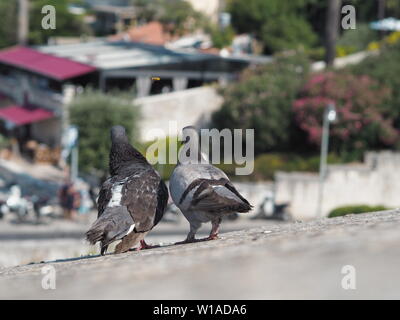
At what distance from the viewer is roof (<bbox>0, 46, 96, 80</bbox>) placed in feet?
123

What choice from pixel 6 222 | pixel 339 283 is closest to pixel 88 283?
pixel 339 283

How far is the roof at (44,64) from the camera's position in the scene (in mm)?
37625

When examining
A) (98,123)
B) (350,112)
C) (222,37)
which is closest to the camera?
(350,112)

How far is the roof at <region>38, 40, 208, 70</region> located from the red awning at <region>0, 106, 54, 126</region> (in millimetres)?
2935

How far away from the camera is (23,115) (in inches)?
1538

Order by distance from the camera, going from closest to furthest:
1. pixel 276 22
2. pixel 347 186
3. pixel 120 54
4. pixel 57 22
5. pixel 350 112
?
pixel 347 186 < pixel 350 112 < pixel 120 54 < pixel 276 22 < pixel 57 22

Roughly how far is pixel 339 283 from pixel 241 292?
50cm

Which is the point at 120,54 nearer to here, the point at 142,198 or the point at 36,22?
the point at 36,22

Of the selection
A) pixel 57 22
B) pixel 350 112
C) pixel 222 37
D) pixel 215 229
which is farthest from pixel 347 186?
pixel 57 22

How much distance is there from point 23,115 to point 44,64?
9.83 feet

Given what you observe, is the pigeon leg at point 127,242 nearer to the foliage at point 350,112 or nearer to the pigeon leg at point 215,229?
the pigeon leg at point 215,229

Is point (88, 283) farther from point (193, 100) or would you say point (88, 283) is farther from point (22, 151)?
point (22, 151)

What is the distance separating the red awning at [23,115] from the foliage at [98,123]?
15.8ft

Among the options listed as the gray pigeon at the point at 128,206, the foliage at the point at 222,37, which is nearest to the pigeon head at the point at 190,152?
the gray pigeon at the point at 128,206
